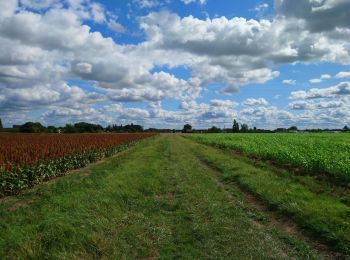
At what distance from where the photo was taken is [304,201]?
1150 centimetres

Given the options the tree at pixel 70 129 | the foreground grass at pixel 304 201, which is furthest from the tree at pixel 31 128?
the foreground grass at pixel 304 201

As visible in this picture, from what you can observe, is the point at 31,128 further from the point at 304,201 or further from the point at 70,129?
the point at 304,201

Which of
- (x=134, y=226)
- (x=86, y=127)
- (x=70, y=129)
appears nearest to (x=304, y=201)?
(x=134, y=226)

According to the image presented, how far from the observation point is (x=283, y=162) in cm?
2355

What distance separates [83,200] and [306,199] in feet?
23.7

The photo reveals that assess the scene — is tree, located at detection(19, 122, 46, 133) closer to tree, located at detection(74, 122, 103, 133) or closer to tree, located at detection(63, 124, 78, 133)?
tree, located at detection(63, 124, 78, 133)

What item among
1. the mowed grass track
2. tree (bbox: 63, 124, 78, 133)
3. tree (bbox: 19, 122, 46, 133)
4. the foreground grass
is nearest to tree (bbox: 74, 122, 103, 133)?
tree (bbox: 63, 124, 78, 133)

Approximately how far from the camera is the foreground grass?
8.43 m

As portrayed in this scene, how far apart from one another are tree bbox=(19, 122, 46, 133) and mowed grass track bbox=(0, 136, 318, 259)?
305 ft

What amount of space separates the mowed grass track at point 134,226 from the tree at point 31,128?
92.9 m

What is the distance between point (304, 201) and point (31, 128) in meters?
99.0

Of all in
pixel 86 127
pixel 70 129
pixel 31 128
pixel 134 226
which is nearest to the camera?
pixel 134 226

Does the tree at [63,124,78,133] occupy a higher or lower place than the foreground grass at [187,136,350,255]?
higher

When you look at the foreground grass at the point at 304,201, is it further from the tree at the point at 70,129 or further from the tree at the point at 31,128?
the tree at the point at 70,129
